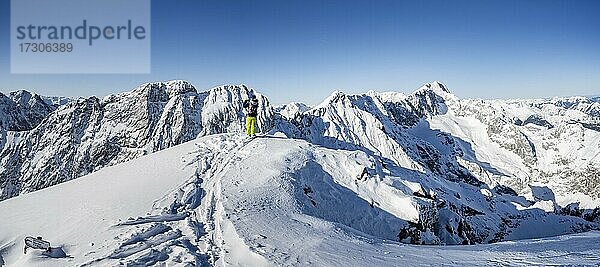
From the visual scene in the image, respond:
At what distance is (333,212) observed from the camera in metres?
20.6

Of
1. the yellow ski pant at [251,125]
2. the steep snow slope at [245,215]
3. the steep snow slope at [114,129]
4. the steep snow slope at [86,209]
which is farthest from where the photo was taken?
the steep snow slope at [114,129]

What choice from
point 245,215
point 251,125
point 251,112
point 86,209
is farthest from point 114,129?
point 245,215

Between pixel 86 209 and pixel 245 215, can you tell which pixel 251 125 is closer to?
pixel 245 215

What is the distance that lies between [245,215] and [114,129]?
173 metres

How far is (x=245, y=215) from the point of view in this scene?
48.3 ft

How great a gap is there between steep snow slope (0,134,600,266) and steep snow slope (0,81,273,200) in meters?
131

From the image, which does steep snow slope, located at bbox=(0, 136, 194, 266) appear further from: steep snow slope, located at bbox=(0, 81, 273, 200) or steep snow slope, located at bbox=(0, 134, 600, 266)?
steep snow slope, located at bbox=(0, 81, 273, 200)

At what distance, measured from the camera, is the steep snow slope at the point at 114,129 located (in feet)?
507

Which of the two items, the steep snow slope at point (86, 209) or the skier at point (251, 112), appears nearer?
the steep snow slope at point (86, 209)

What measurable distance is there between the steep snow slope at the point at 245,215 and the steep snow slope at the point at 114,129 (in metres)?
131

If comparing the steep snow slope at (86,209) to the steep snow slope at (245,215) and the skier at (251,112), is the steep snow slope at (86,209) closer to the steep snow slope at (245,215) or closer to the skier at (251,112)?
the steep snow slope at (245,215)

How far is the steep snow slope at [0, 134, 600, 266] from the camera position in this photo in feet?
37.1

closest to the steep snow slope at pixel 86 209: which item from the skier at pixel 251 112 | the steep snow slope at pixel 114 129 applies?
the skier at pixel 251 112

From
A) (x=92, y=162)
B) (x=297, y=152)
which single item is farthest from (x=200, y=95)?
(x=297, y=152)
